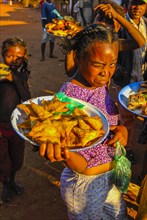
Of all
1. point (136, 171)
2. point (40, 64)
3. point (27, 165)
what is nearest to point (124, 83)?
point (136, 171)

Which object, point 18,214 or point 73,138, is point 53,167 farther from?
point 73,138

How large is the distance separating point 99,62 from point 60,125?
47 centimetres

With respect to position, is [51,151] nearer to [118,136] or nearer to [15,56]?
[118,136]

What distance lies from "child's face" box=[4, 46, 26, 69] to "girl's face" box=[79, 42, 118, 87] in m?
1.33

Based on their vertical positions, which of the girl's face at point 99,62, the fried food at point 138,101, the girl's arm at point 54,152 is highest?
the girl's face at point 99,62

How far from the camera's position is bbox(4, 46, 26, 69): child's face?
3.03 meters

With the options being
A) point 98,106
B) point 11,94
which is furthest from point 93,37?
point 11,94

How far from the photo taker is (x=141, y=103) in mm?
2881

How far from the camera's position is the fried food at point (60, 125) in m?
1.71

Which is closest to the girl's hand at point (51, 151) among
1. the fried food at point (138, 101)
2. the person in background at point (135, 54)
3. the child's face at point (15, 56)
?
the fried food at point (138, 101)

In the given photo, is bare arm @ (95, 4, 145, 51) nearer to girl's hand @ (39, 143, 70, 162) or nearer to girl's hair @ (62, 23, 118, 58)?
girl's hair @ (62, 23, 118, 58)

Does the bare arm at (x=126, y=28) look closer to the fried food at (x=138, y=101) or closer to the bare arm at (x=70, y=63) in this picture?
the fried food at (x=138, y=101)

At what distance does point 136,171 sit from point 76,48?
2592 mm

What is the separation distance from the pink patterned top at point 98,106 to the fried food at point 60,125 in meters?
0.12
